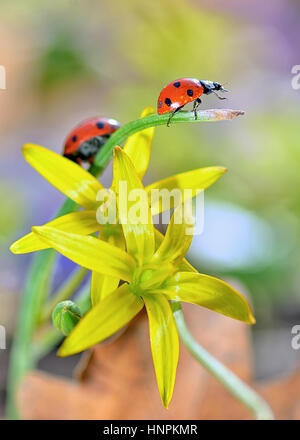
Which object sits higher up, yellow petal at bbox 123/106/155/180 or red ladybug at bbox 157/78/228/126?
red ladybug at bbox 157/78/228/126

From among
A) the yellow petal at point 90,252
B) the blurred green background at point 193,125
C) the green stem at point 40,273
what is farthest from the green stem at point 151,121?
the blurred green background at point 193,125

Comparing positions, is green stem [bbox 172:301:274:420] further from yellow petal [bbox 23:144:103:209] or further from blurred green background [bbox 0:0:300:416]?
blurred green background [bbox 0:0:300:416]

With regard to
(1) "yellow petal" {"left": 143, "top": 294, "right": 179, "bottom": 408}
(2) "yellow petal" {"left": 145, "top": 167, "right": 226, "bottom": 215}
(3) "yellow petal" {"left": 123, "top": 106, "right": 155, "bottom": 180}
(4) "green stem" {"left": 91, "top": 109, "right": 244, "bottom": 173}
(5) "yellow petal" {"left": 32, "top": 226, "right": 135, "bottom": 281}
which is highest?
(4) "green stem" {"left": 91, "top": 109, "right": 244, "bottom": 173}

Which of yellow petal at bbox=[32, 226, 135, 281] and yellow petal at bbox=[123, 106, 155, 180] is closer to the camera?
yellow petal at bbox=[32, 226, 135, 281]

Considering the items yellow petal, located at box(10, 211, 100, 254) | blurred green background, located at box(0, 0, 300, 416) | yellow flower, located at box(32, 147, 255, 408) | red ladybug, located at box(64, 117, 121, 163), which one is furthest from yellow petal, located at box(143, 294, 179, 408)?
blurred green background, located at box(0, 0, 300, 416)

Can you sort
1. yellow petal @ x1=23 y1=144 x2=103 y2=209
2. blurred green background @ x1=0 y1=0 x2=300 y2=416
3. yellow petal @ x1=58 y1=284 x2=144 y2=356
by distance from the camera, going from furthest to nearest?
blurred green background @ x1=0 y1=0 x2=300 y2=416
yellow petal @ x1=23 y1=144 x2=103 y2=209
yellow petal @ x1=58 y1=284 x2=144 y2=356

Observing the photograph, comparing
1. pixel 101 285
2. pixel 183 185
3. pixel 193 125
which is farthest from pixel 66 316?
pixel 193 125

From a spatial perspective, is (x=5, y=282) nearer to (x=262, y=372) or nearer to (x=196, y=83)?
(x=262, y=372)
